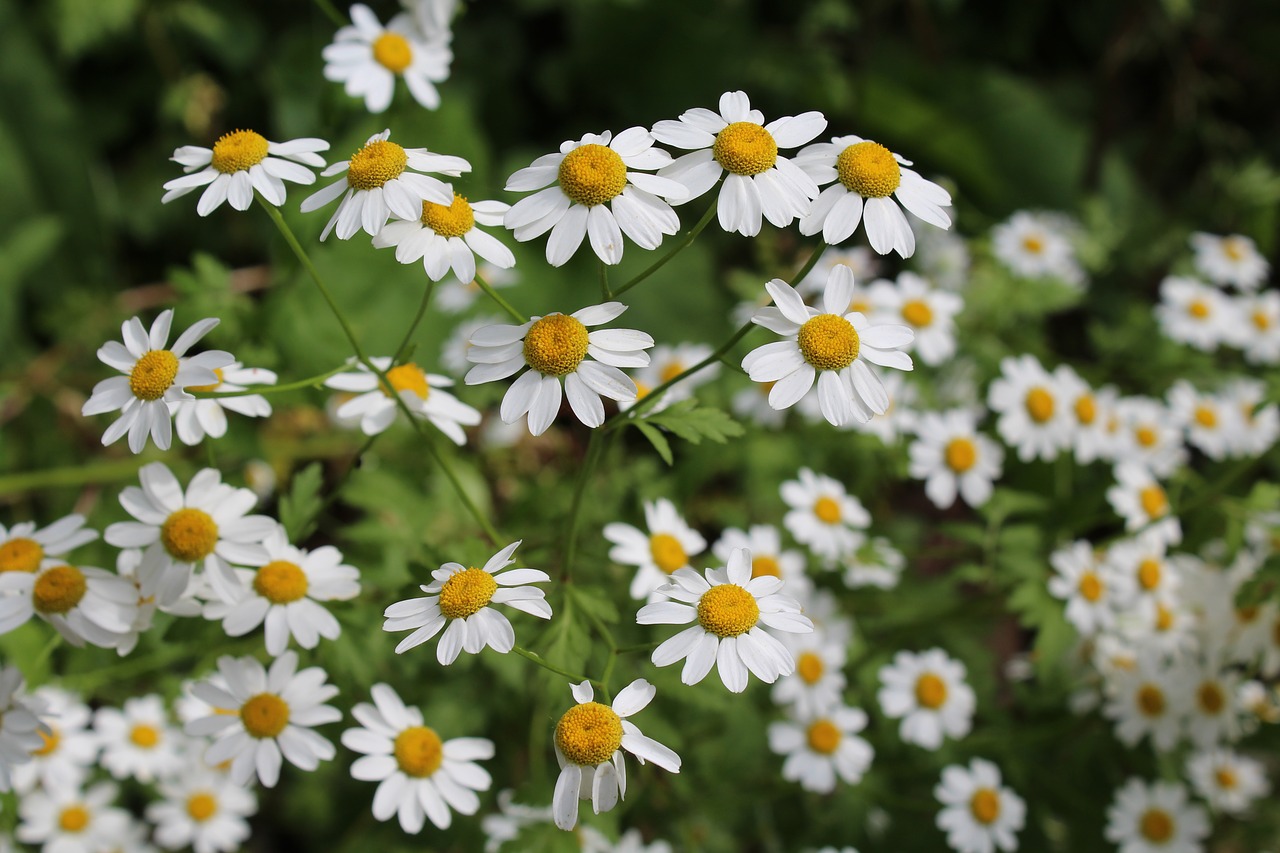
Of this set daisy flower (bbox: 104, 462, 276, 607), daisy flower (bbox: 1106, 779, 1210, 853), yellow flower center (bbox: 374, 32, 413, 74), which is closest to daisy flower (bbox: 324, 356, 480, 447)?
daisy flower (bbox: 104, 462, 276, 607)

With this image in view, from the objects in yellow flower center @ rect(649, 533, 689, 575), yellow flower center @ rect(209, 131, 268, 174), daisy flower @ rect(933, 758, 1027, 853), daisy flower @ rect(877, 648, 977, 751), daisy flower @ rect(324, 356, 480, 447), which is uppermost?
yellow flower center @ rect(209, 131, 268, 174)

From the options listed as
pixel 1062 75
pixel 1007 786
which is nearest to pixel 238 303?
pixel 1007 786

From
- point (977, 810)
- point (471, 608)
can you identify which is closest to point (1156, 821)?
point (977, 810)

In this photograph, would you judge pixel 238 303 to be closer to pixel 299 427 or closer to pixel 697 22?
pixel 299 427

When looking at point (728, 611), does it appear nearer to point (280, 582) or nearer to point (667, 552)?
point (667, 552)

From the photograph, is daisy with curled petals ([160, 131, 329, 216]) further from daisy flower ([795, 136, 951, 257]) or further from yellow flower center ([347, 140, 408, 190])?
daisy flower ([795, 136, 951, 257])

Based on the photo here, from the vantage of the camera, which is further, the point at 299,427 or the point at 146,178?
the point at 146,178
